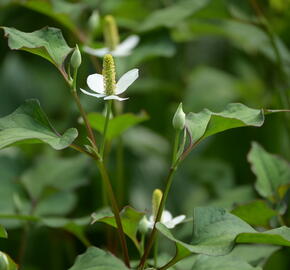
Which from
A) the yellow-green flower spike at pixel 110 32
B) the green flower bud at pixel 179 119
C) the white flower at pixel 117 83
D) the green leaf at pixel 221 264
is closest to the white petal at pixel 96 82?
the white flower at pixel 117 83

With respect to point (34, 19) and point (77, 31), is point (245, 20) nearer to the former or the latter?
point (77, 31)

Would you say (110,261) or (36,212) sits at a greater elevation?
(110,261)

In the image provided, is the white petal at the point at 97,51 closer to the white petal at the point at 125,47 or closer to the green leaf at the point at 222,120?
the white petal at the point at 125,47

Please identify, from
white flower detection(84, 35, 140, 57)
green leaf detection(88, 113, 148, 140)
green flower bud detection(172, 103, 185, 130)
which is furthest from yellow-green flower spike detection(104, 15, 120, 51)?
green flower bud detection(172, 103, 185, 130)

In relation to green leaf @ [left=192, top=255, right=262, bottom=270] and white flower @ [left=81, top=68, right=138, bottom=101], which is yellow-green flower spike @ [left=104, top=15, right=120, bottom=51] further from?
green leaf @ [left=192, top=255, right=262, bottom=270]

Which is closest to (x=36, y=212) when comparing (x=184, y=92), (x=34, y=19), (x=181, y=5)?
(x=181, y=5)

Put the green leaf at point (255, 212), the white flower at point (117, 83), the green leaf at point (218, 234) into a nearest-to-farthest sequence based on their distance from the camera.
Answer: the green leaf at point (218, 234), the white flower at point (117, 83), the green leaf at point (255, 212)

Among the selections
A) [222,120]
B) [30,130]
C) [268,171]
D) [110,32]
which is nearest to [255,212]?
[268,171]
